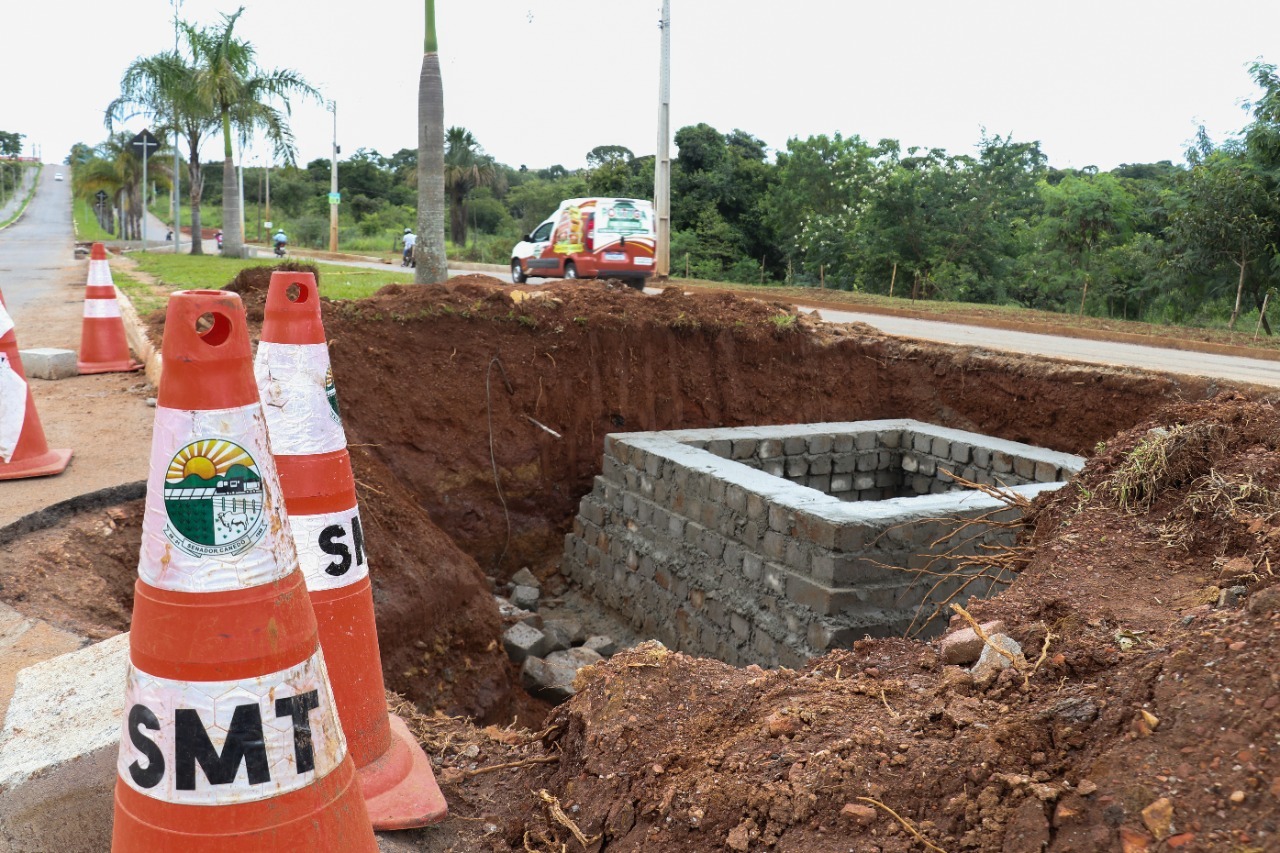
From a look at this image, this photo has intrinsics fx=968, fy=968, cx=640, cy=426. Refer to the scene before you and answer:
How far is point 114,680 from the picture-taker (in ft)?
10.1

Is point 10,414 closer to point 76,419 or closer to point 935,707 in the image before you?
point 76,419

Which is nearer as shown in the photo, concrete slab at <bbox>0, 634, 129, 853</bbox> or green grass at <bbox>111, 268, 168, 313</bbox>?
concrete slab at <bbox>0, 634, 129, 853</bbox>

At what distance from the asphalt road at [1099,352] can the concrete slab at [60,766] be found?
8.57 m

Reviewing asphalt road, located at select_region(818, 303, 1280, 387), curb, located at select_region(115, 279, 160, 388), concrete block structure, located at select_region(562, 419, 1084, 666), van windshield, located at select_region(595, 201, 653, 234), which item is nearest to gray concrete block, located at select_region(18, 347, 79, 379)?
curb, located at select_region(115, 279, 160, 388)

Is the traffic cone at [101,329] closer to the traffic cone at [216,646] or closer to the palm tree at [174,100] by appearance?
the traffic cone at [216,646]

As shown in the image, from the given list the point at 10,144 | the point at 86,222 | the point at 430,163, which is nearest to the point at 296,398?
the point at 430,163

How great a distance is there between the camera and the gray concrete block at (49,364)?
8.94 metres

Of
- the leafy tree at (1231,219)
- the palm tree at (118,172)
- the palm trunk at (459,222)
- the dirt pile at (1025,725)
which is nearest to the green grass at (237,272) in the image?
the dirt pile at (1025,725)

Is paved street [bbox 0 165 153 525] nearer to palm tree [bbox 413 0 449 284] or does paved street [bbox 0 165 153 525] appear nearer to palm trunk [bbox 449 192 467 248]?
palm tree [bbox 413 0 449 284]

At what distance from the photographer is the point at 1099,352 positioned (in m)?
11.7

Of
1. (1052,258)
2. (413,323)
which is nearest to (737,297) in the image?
(413,323)

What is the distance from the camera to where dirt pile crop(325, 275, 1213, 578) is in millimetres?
8969

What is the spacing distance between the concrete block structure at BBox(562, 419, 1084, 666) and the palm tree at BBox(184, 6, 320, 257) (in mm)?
21262

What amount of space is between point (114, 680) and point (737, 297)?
9309 millimetres
